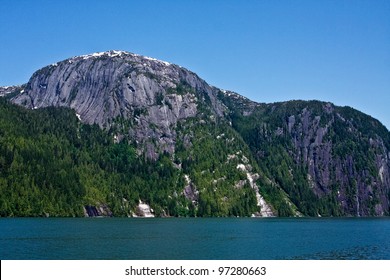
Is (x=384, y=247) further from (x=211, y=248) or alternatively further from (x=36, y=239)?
(x=36, y=239)

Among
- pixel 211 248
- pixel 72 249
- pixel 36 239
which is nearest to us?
pixel 72 249

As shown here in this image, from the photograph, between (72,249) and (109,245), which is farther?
(109,245)
